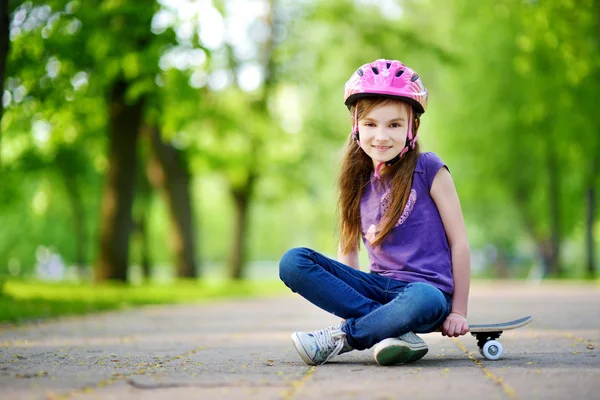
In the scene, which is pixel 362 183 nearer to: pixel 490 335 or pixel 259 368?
pixel 490 335

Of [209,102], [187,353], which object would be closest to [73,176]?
[209,102]

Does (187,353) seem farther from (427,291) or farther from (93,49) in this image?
(93,49)

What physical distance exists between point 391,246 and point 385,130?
0.67m

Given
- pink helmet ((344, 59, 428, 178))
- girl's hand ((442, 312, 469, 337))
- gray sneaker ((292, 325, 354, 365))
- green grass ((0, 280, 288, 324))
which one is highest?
pink helmet ((344, 59, 428, 178))

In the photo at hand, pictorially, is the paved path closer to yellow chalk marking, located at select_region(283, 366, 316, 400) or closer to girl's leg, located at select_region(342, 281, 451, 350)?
yellow chalk marking, located at select_region(283, 366, 316, 400)

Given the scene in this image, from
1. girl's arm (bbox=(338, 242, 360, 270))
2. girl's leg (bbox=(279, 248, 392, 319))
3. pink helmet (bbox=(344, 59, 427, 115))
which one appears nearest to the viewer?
girl's leg (bbox=(279, 248, 392, 319))

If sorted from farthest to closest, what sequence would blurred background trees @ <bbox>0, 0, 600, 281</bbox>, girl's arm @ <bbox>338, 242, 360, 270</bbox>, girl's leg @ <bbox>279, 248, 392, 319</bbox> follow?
1. blurred background trees @ <bbox>0, 0, 600, 281</bbox>
2. girl's arm @ <bbox>338, 242, 360, 270</bbox>
3. girl's leg @ <bbox>279, 248, 392, 319</bbox>

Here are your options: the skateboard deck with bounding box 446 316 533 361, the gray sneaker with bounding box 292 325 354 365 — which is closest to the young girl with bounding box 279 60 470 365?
the gray sneaker with bounding box 292 325 354 365

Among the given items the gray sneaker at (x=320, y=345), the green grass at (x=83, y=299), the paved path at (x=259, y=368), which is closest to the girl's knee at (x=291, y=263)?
the gray sneaker at (x=320, y=345)

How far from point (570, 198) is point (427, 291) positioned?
1176 inches

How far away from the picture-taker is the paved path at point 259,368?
361cm

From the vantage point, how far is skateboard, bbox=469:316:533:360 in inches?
195

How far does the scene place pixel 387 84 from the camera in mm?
5074

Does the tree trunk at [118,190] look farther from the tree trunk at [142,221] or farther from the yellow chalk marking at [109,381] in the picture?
the tree trunk at [142,221]
